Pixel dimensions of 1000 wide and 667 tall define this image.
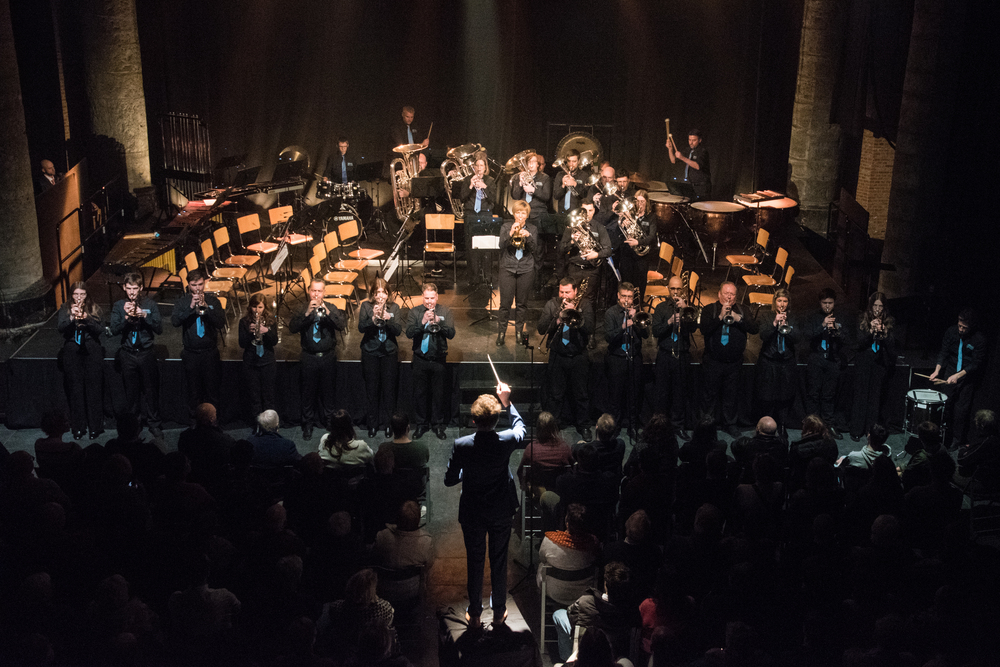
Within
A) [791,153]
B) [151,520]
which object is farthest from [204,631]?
[791,153]

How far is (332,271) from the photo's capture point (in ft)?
40.0

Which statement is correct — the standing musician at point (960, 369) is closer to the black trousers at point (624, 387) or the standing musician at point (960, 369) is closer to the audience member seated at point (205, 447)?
the black trousers at point (624, 387)

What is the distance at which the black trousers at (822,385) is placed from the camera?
10500mm

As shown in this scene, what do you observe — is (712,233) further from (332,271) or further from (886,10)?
(332,271)

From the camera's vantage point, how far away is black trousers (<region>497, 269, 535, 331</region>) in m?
11.3

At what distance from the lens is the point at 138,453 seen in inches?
314

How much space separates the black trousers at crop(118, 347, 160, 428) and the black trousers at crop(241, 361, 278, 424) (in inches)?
33.3

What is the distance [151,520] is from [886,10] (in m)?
10.6

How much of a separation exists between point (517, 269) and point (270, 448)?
3971 millimetres

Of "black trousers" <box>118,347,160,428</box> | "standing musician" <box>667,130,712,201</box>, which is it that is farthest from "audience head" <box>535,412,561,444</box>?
"standing musician" <box>667,130,712,201</box>

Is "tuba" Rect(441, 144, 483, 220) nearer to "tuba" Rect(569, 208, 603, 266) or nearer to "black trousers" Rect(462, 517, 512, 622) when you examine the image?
"tuba" Rect(569, 208, 603, 266)

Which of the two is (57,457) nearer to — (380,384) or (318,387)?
(318,387)

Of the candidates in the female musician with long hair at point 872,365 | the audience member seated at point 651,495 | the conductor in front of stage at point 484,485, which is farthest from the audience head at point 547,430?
the female musician with long hair at point 872,365

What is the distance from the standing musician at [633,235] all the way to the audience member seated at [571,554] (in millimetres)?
5029
